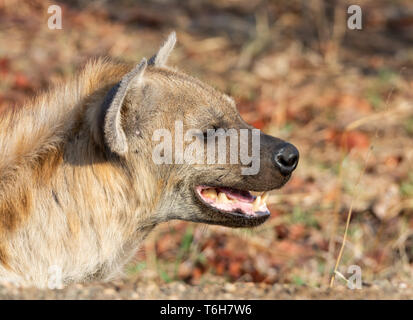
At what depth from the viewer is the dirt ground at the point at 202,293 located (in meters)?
2.84

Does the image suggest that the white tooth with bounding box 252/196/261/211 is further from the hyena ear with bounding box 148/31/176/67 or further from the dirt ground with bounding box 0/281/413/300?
the hyena ear with bounding box 148/31/176/67

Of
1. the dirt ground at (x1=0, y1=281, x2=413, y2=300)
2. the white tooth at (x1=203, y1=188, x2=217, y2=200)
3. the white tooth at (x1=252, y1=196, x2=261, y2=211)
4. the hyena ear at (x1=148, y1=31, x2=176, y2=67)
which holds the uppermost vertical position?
the hyena ear at (x1=148, y1=31, x2=176, y2=67)

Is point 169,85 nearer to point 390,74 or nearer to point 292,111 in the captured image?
point 292,111

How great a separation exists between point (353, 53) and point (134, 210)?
613 cm

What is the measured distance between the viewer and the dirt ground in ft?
9.33

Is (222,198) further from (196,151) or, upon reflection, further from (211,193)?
(196,151)

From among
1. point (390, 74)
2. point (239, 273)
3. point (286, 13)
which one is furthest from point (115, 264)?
point (286, 13)

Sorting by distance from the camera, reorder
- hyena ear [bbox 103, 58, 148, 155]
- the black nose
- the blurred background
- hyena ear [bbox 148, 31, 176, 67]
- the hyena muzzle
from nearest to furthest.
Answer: hyena ear [bbox 103, 58, 148, 155] → the hyena muzzle → the black nose → hyena ear [bbox 148, 31, 176, 67] → the blurred background

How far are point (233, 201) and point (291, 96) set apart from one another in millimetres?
4302

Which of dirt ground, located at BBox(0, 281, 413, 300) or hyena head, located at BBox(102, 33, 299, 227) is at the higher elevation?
hyena head, located at BBox(102, 33, 299, 227)

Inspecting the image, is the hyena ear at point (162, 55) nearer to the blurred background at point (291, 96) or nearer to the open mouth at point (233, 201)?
the blurred background at point (291, 96)

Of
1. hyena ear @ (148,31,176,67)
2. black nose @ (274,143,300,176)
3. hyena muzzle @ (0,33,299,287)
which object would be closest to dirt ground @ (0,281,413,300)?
hyena muzzle @ (0,33,299,287)

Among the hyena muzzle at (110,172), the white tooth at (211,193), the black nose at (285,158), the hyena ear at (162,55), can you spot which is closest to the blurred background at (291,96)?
the hyena ear at (162,55)

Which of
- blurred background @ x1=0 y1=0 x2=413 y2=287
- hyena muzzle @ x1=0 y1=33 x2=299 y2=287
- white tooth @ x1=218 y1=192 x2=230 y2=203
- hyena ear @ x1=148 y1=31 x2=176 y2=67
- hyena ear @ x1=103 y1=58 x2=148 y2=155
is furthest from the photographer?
blurred background @ x1=0 y1=0 x2=413 y2=287
